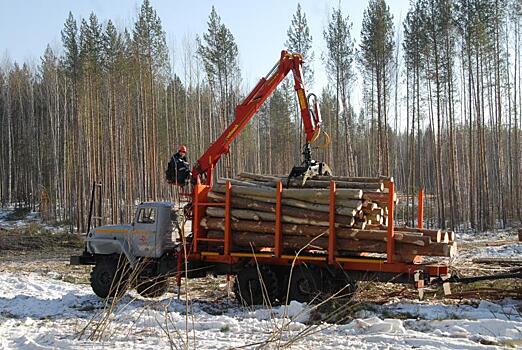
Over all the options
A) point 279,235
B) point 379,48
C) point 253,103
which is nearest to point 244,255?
point 279,235

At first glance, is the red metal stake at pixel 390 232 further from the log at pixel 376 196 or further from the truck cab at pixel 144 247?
the truck cab at pixel 144 247

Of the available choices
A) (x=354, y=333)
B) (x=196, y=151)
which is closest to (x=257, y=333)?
(x=354, y=333)

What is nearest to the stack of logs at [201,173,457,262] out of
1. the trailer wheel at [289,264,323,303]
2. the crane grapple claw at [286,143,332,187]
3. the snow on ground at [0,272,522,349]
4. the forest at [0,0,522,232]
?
the crane grapple claw at [286,143,332,187]

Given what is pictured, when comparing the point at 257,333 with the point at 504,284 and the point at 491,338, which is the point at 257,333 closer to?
the point at 491,338

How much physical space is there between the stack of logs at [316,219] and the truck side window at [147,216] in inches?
53.9

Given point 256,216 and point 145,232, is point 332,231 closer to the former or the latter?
point 256,216

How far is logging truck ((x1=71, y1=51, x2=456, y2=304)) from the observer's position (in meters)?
10.2

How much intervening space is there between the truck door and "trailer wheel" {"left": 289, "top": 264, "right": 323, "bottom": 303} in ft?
10.9

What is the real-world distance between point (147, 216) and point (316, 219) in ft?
13.2

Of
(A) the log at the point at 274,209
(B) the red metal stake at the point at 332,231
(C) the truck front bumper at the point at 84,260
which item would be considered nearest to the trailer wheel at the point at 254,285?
(A) the log at the point at 274,209

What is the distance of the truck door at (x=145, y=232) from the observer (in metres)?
12.4

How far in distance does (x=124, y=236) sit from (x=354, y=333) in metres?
6.70

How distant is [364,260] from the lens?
33.9 ft

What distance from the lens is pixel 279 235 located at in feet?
35.8
